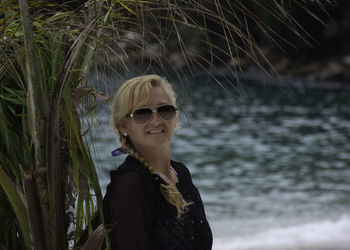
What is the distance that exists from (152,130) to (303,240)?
348cm

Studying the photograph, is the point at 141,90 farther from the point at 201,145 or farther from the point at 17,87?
the point at 201,145

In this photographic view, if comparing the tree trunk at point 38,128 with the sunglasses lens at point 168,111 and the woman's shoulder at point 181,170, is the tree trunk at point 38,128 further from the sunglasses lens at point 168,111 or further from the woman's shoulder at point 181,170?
the woman's shoulder at point 181,170

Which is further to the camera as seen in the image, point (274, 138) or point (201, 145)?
point (274, 138)

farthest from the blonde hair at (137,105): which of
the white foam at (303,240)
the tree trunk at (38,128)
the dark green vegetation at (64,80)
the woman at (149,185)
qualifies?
the white foam at (303,240)

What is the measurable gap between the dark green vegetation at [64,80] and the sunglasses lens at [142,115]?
0.57 feet

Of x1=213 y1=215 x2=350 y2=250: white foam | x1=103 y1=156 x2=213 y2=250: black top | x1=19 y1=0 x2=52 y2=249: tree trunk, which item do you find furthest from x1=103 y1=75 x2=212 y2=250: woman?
x1=213 y1=215 x2=350 y2=250: white foam

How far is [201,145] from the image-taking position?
14.8 meters

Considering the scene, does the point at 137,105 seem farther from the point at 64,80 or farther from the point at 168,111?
the point at 64,80

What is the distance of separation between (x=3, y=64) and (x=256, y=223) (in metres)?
6.35

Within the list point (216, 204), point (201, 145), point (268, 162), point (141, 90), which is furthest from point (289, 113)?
point (141, 90)

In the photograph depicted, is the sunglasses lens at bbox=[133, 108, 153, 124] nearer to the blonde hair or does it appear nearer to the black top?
the blonde hair

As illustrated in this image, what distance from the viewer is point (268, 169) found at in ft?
38.2

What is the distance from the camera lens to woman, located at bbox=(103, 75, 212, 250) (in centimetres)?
175

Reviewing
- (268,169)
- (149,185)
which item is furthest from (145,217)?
(268,169)
